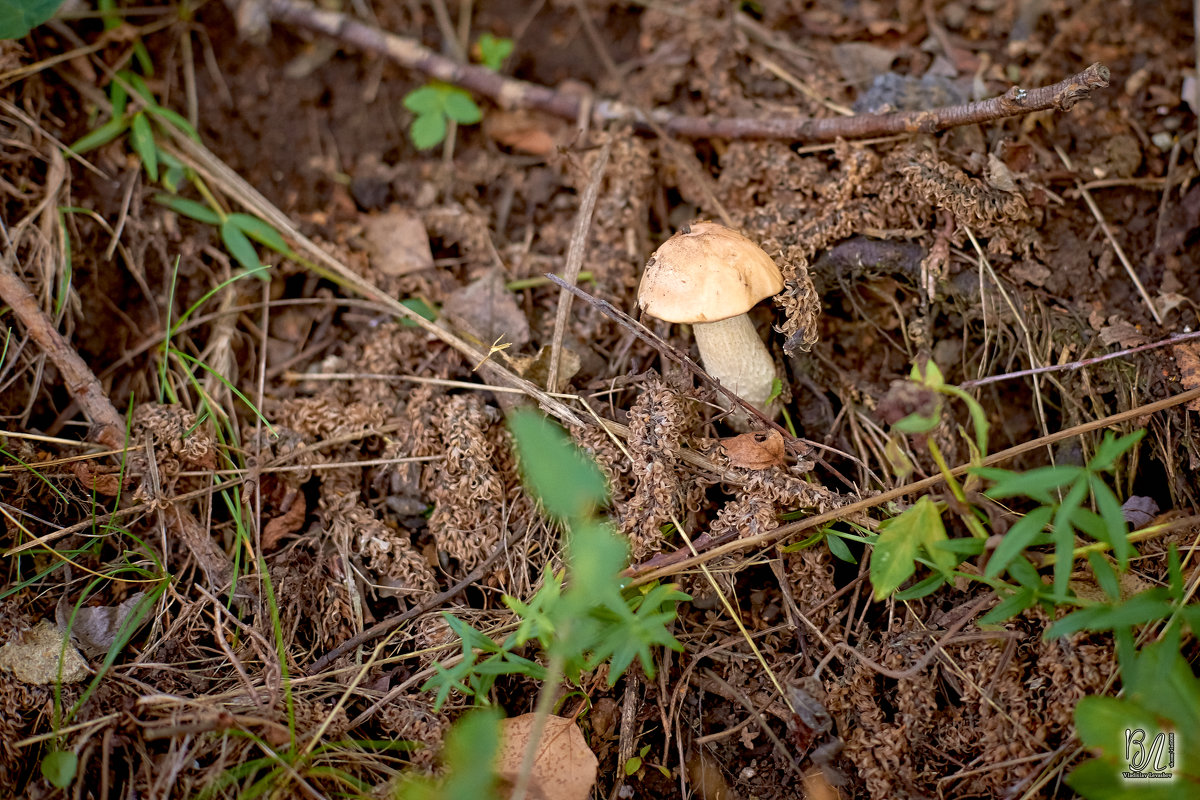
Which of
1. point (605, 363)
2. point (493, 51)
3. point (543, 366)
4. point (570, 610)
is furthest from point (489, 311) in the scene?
point (570, 610)

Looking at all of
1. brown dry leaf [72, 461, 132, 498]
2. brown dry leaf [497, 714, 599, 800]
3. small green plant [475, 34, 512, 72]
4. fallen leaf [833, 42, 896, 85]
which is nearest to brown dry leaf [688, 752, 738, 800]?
brown dry leaf [497, 714, 599, 800]

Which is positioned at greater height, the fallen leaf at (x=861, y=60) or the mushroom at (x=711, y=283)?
the fallen leaf at (x=861, y=60)

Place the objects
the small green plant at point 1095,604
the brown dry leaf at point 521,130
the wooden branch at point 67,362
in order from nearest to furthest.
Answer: the small green plant at point 1095,604 → the wooden branch at point 67,362 → the brown dry leaf at point 521,130

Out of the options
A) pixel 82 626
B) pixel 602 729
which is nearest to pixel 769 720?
pixel 602 729

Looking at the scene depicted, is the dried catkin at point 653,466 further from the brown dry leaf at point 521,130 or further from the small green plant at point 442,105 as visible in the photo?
the small green plant at point 442,105

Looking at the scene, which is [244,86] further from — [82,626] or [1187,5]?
[1187,5]

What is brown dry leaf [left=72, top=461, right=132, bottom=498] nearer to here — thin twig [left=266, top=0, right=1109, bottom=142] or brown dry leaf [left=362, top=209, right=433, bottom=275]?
brown dry leaf [left=362, top=209, right=433, bottom=275]

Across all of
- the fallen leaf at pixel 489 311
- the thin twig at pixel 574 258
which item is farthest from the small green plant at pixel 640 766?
the fallen leaf at pixel 489 311
